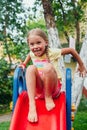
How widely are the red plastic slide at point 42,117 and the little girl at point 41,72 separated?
2.0 inches

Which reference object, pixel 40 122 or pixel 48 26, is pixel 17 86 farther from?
pixel 48 26

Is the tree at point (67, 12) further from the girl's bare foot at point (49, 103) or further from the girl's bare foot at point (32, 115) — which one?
the girl's bare foot at point (32, 115)

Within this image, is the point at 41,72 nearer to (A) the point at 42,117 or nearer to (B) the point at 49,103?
(B) the point at 49,103

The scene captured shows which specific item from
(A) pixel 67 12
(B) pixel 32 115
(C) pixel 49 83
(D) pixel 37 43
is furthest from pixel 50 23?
(A) pixel 67 12

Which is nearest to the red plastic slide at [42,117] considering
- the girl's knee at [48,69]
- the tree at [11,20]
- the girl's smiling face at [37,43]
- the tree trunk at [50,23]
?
the girl's knee at [48,69]

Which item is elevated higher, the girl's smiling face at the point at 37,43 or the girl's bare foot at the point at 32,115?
the girl's smiling face at the point at 37,43

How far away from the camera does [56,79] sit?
3430 millimetres

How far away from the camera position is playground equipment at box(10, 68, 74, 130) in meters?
3.24

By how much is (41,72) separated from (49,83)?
139 millimetres

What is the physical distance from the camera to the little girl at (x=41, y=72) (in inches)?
130

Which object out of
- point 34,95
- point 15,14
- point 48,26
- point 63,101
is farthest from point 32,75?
point 15,14

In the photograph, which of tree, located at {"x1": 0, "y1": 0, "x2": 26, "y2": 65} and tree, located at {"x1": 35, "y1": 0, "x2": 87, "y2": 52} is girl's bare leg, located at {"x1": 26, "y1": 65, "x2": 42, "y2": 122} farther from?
→ tree, located at {"x1": 35, "y1": 0, "x2": 87, "y2": 52}

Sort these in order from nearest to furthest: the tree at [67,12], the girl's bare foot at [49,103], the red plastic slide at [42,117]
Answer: the red plastic slide at [42,117]
the girl's bare foot at [49,103]
the tree at [67,12]

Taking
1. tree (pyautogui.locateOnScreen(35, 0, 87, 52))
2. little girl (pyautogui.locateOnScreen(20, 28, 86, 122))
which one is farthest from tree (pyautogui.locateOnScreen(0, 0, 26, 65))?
little girl (pyautogui.locateOnScreen(20, 28, 86, 122))
